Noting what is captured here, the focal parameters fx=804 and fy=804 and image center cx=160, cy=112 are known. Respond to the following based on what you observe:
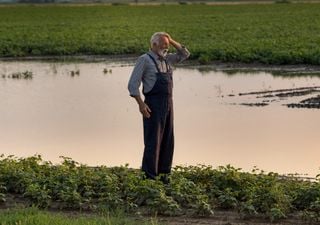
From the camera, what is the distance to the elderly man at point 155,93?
32.9ft

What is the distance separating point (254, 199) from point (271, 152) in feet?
15.0

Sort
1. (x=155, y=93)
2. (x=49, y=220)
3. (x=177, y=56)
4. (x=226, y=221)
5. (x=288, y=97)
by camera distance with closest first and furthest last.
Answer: (x=49, y=220)
(x=226, y=221)
(x=155, y=93)
(x=177, y=56)
(x=288, y=97)

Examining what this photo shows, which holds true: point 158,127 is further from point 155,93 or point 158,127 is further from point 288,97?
point 288,97

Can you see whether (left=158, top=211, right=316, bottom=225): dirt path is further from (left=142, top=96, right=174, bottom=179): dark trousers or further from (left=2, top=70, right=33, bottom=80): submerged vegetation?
(left=2, top=70, right=33, bottom=80): submerged vegetation

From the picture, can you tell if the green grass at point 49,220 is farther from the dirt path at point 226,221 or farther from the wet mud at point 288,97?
the wet mud at point 288,97

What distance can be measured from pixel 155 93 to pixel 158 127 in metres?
0.44

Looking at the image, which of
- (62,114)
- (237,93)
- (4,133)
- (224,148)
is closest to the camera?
(224,148)

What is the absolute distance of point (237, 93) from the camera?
826 inches

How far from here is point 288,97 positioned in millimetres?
19859

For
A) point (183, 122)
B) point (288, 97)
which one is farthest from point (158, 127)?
point (288, 97)

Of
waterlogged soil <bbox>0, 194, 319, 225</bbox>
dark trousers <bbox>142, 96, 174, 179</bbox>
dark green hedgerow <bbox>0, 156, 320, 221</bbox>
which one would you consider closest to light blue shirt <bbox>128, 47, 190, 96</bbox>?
dark trousers <bbox>142, 96, 174, 179</bbox>

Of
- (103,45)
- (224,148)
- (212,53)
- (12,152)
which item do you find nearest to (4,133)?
(12,152)

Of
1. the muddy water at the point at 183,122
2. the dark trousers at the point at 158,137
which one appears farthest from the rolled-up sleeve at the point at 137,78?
the muddy water at the point at 183,122

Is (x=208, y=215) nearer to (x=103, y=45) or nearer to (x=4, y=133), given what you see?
(x=4, y=133)
